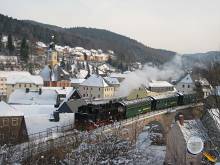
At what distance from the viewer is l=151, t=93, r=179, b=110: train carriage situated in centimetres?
5319

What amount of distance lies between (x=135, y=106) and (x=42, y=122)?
11.2 metres

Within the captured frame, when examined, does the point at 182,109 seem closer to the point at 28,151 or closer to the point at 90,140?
the point at 90,140

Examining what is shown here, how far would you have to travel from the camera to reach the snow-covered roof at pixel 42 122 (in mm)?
37625

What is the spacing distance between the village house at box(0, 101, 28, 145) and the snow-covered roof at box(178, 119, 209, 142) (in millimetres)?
11882

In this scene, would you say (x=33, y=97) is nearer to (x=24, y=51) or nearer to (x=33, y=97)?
(x=33, y=97)

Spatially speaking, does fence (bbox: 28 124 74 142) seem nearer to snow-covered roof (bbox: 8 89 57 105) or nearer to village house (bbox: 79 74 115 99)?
snow-covered roof (bbox: 8 89 57 105)

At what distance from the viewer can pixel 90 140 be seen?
107 ft

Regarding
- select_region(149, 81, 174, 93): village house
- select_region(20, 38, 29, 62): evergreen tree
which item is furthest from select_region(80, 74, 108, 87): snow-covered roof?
select_region(20, 38, 29, 62): evergreen tree

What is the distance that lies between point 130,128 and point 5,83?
5616cm

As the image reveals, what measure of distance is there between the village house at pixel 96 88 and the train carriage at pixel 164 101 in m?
25.9

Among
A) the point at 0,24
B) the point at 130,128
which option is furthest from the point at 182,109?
the point at 0,24

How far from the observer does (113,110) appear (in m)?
42.6

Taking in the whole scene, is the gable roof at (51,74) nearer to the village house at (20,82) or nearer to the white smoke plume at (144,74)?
the village house at (20,82)

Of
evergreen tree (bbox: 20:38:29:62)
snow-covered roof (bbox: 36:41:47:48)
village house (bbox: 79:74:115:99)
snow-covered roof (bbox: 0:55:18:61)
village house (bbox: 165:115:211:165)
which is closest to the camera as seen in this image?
village house (bbox: 165:115:211:165)
